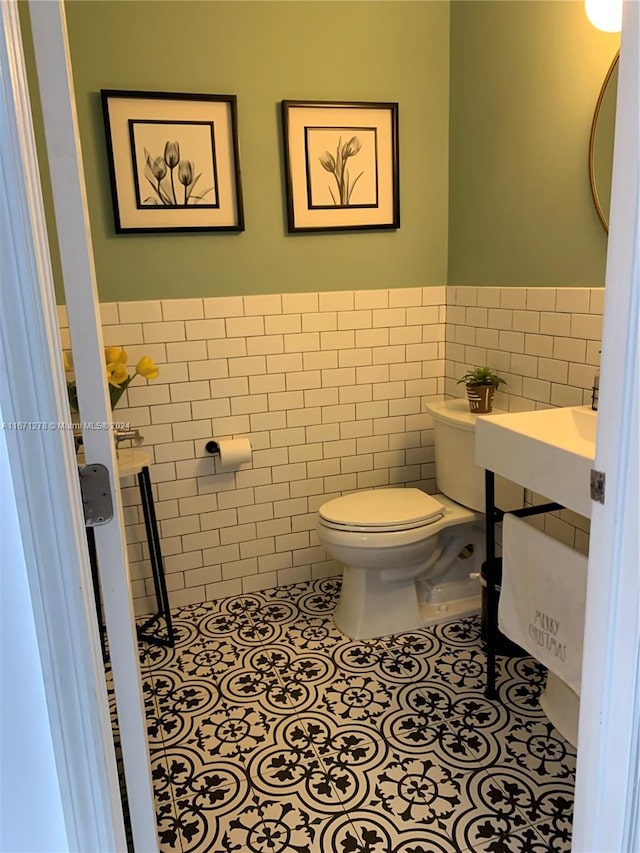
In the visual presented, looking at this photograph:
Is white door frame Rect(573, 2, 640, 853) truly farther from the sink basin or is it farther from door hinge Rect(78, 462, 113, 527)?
door hinge Rect(78, 462, 113, 527)

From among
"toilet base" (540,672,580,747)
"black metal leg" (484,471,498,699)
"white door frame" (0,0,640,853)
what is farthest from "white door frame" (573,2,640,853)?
"black metal leg" (484,471,498,699)

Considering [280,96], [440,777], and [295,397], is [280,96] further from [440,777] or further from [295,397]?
[440,777]

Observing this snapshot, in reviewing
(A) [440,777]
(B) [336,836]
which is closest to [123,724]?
(B) [336,836]

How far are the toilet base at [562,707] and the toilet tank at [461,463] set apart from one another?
66 cm

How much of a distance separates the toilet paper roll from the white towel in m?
1.13

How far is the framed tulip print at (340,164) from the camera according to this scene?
2512 mm

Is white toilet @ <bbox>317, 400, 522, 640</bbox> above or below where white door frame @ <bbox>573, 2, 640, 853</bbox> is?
below

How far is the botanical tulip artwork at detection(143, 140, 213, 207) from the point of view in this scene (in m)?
2.37

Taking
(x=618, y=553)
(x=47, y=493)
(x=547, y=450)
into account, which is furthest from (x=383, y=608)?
(x=47, y=493)

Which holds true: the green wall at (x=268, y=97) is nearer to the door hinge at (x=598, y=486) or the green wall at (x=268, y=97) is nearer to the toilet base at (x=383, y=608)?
the toilet base at (x=383, y=608)

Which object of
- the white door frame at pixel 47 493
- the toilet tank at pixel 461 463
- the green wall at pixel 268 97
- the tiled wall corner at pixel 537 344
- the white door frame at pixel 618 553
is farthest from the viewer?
the toilet tank at pixel 461 463

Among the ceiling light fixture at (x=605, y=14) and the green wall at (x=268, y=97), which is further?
the green wall at (x=268, y=97)

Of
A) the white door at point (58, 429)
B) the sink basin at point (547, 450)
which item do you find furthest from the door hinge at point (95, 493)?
the sink basin at point (547, 450)

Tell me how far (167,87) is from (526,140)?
131 centimetres
